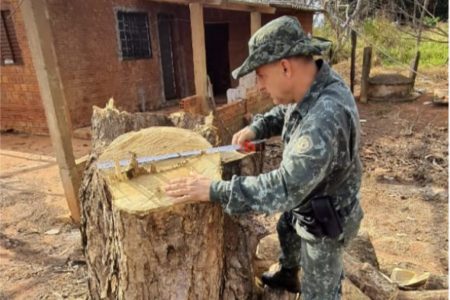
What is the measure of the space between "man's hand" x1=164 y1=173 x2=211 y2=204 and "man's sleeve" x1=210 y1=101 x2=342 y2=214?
1.3 inches

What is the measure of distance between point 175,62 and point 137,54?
1.48 metres

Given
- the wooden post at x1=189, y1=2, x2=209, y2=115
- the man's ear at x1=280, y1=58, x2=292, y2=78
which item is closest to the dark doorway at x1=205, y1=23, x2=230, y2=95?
the wooden post at x1=189, y1=2, x2=209, y2=115

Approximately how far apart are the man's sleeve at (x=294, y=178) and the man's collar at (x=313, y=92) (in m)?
0.10

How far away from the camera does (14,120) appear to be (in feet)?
27.6

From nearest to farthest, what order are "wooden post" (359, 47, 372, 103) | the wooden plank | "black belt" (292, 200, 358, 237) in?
1. "black belt" (292, 200, 358, 237)
2. the wooden plank
3. "wooden post" (359, 47, 372, 103)

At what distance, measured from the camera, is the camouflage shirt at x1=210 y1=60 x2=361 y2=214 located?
1422mm

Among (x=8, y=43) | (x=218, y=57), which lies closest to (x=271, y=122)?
(x=8, y=43)

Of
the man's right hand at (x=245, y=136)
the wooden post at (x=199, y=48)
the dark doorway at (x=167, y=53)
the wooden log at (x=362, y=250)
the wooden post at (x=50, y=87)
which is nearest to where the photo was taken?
the man's right hand at (x=245, y=136)

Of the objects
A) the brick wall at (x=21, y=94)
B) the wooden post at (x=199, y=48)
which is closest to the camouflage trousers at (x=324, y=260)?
the wooden post at (x=199, y=48)

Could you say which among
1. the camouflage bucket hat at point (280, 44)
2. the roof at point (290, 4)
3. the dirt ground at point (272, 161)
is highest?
the roof at point (290, 4)

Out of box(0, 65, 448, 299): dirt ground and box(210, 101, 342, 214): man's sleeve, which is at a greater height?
box(210, 101, 342, 214): man's sleeve

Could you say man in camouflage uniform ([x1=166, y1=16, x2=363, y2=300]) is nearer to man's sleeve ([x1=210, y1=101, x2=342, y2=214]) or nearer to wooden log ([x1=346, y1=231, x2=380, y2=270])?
man's sleeve ([x1=210, y1=101, x2=342, y2=214])

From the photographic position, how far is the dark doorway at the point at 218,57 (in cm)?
1370

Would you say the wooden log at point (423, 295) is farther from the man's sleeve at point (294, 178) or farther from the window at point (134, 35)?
the window at point (134, 35)
